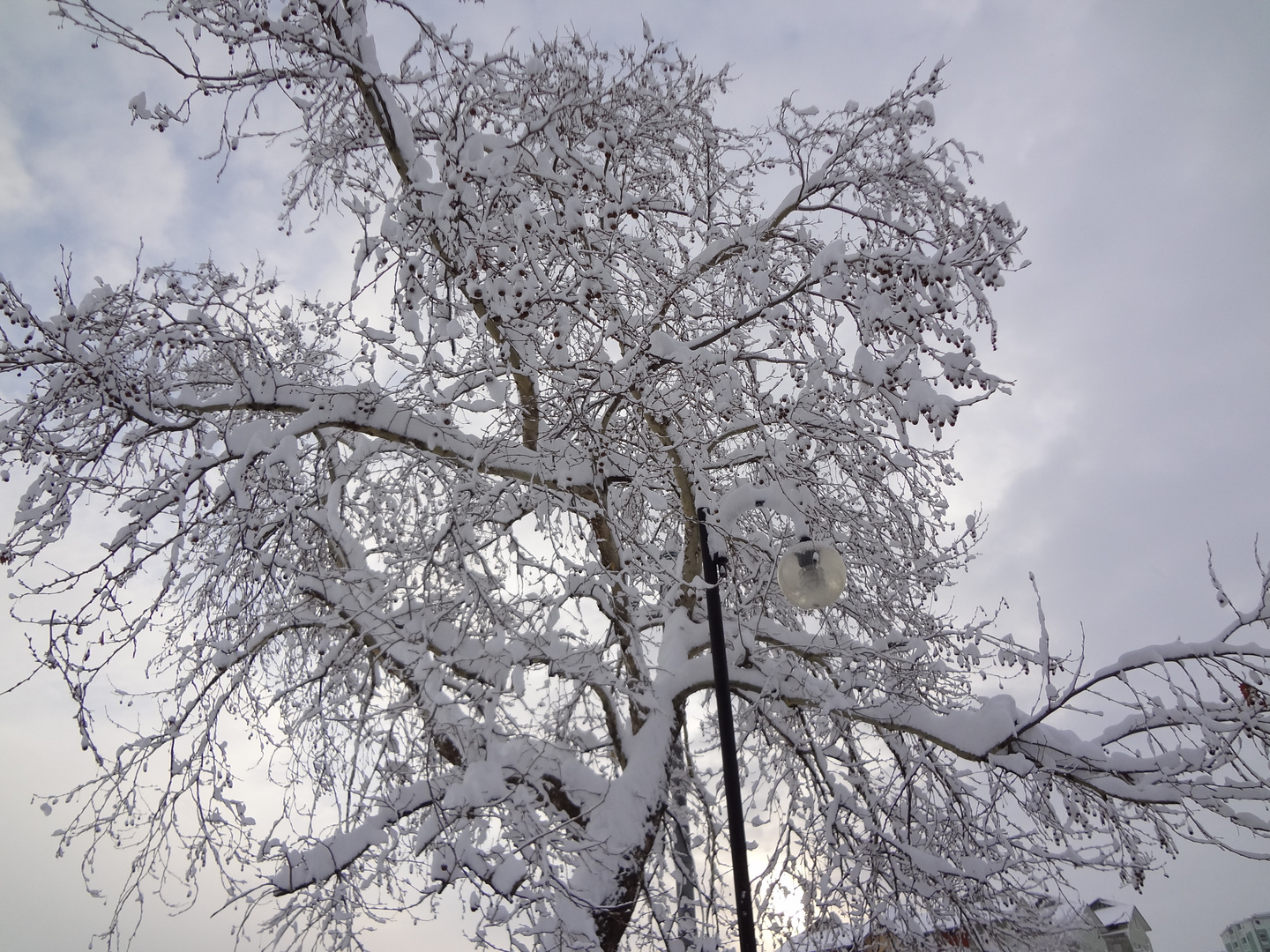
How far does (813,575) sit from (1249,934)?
108484 mm

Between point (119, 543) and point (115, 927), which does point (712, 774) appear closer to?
point (115, 927)

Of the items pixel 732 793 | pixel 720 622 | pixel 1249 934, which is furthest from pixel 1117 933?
pixel 1249 934

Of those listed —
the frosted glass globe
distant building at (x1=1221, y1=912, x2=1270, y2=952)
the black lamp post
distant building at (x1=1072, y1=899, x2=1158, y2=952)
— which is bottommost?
the black lamp post

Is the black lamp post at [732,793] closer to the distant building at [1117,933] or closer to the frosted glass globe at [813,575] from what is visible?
the frosted glass globe at [813,575]

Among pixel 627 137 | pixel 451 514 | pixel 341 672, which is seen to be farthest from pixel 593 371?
pixel 341 672

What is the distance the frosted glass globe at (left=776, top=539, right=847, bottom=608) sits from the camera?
4672mm

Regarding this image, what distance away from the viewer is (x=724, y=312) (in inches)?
269

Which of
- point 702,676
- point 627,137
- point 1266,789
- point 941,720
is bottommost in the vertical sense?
point 1266,789

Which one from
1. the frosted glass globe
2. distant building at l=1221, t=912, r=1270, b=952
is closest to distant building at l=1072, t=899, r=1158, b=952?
the frosted glass globe

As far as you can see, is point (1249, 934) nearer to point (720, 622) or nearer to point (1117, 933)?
point (1117, 933)

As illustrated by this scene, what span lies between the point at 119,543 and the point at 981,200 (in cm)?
750

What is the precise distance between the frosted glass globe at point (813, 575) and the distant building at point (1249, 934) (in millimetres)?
99627

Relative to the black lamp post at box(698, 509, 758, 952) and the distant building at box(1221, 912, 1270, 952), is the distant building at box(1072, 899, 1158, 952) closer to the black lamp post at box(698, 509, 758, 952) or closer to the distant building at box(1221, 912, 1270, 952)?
the black lamp post at box(698, 509, 758, 952)

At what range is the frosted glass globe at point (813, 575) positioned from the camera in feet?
15.3
